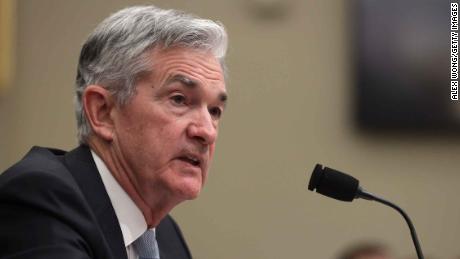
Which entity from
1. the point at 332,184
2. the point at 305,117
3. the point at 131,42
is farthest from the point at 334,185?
the point at 305,117

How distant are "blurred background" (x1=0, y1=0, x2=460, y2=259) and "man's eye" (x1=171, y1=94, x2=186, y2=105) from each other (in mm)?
1804

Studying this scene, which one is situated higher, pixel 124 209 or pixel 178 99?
pixel 178 99

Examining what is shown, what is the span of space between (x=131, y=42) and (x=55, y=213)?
0.47 m

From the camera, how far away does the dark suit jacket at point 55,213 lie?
162cm

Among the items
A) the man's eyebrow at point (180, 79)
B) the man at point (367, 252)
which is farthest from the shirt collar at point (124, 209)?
the man at point (367, 252)

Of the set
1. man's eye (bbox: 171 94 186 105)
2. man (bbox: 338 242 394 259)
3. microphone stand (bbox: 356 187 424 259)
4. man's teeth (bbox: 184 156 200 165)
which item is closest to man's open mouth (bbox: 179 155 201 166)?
man's teeth (bbox: 184 156 200 165)

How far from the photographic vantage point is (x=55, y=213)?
166cm

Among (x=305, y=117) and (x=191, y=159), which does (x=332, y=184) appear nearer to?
(x=191, y=159)

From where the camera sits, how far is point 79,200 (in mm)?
1729

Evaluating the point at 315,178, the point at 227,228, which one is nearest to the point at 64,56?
the point at 227,228

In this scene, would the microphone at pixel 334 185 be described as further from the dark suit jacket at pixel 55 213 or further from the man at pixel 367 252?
the man at pixel 367 252

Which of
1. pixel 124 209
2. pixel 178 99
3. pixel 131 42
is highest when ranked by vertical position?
pixel 131 42

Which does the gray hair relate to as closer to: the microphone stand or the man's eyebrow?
the man's eyebrow

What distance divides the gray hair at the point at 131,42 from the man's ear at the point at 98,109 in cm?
2
